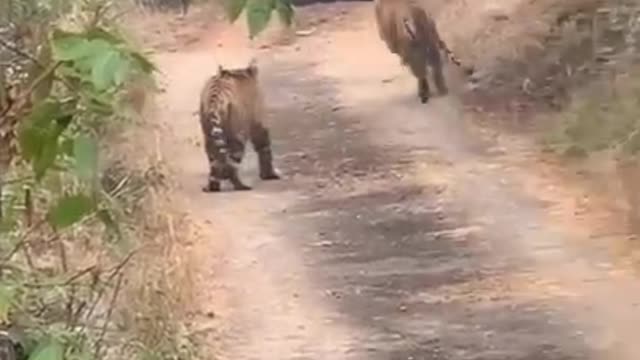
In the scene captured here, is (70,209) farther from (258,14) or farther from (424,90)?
(424,90)

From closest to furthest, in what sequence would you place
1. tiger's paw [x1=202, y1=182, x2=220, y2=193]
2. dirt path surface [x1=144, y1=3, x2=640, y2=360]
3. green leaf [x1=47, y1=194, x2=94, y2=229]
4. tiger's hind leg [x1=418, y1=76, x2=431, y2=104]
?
green leaf [x1=47, y1=194, x2=94, y2=229] < dirt path surface [x1=144, y1=3, x2=640, y2=360] < tiger's paw [x1=202, y1=182, x2=220, y2=193] < tiger's hind leg [x1=418, y1=76, x2=431, y2=104]

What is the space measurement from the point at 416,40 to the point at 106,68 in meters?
7.67

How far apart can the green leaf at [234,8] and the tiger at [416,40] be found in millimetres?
7115

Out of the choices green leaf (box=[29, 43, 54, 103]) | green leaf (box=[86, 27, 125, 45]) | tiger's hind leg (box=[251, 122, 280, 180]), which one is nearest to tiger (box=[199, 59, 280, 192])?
tiger's hind leg (box=[251, 122, 280, 180])

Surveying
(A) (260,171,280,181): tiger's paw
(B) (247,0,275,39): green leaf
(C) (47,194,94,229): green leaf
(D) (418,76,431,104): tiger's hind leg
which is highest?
(B) (247,0,275,39): green leaf

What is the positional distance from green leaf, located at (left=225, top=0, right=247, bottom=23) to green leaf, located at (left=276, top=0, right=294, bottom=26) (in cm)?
5

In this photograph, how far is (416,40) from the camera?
9062 mm

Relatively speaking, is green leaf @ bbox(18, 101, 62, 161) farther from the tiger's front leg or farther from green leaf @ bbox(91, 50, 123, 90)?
the tiger's front leg

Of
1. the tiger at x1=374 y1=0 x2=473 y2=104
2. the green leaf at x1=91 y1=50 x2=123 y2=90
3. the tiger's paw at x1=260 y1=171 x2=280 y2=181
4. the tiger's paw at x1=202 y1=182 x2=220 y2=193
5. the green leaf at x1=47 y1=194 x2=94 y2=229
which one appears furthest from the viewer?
the tiger at x1=374 y1=0 x2=473 y2=104

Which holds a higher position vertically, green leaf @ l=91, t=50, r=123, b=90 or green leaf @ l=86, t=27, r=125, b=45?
green leaf @ l=86, t=27, r=125, b=45

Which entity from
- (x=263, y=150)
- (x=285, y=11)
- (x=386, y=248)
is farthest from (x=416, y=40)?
(x=285, y=11)

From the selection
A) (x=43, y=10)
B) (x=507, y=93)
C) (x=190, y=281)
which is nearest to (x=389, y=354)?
(x=190, y=281)

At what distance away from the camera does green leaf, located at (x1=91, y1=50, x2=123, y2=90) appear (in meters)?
1.47

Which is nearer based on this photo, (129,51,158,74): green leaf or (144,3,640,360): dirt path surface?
(129,51,158,74): green leaf
